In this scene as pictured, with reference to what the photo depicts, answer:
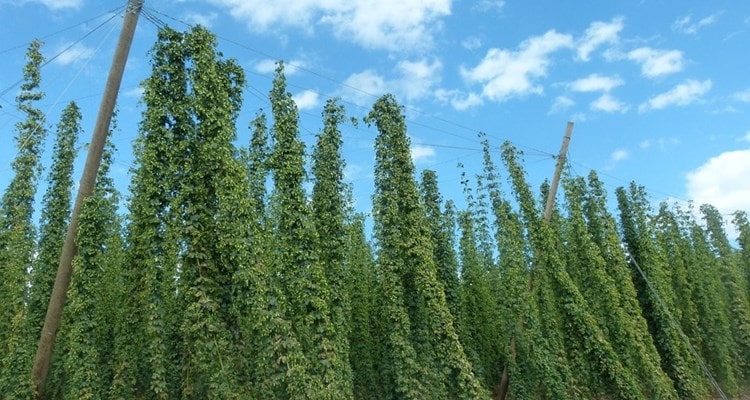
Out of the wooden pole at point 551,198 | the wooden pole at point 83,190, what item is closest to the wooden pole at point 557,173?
the wooden pole at point 551,198

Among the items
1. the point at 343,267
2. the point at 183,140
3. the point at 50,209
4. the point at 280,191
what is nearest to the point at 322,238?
the point at 343,267

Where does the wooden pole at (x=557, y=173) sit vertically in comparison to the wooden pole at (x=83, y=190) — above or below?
above

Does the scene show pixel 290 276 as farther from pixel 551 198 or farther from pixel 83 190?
pixel 551 198

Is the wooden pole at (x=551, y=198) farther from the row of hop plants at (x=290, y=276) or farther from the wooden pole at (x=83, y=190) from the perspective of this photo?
the wooden pole at (x=83, y=190)

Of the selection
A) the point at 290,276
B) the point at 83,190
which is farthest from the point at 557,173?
the point at 83,190

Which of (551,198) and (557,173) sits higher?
(557,173)

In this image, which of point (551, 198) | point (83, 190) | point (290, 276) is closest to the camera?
point (83, 190)

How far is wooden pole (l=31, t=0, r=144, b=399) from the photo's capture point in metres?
7.79

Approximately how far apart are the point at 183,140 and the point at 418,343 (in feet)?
24.9

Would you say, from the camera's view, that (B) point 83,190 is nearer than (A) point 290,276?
Yes

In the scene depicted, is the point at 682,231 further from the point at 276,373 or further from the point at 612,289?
the point at 276,373

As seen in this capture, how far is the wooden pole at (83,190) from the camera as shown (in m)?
7.79

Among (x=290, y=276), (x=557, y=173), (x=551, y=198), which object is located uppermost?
(x=557, y=173)

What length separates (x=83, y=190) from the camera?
320 inches
